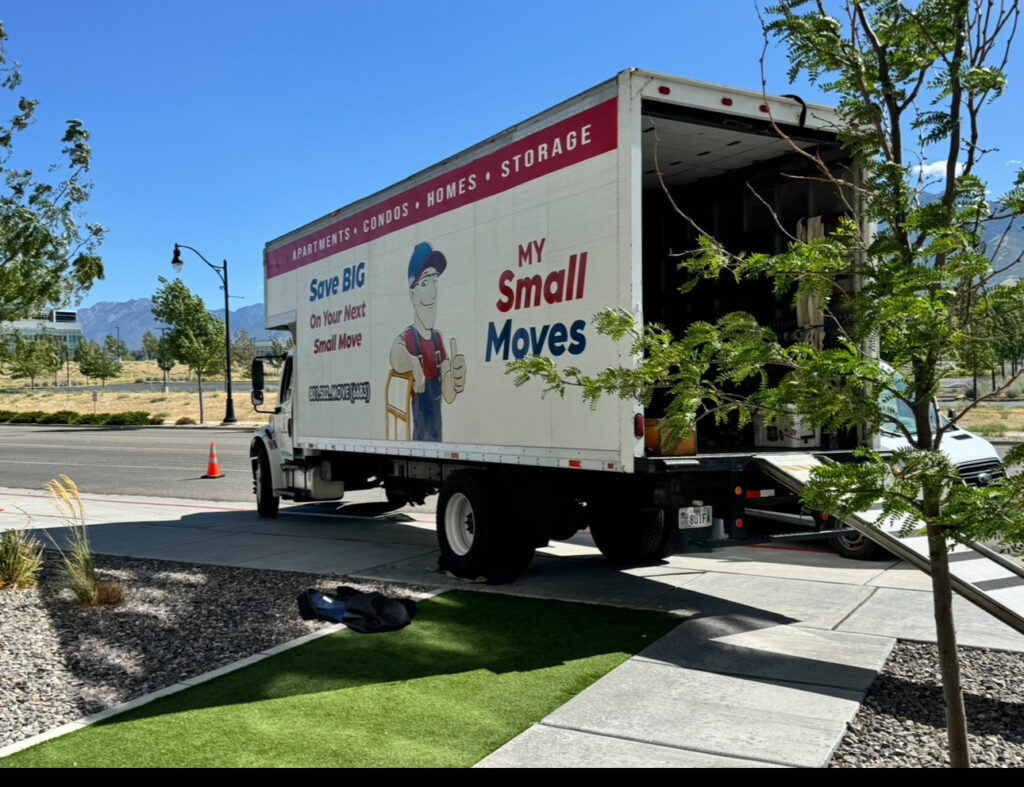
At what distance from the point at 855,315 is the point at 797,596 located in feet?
16.1

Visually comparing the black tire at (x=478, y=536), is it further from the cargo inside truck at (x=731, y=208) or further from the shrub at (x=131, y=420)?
the shrub at (x=131, y=420)

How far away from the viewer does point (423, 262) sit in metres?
9.16

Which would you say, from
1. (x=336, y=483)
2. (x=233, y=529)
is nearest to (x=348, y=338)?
(x=336, y=483)

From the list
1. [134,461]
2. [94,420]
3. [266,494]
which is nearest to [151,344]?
[94,420]

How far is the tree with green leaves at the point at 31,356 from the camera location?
1016cm

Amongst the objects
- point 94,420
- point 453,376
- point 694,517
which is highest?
point 453,376

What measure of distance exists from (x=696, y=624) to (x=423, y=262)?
14.7 feet

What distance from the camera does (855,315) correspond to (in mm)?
3283

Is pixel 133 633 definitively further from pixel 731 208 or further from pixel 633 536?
pixel 731 208

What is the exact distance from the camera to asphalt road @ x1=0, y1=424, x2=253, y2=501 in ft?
57.8

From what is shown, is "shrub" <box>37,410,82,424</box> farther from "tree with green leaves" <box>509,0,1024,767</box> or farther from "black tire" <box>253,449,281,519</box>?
"tree with green leaves" <box>509,0,1024,767</box>

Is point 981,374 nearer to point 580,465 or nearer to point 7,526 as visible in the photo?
point 580,465

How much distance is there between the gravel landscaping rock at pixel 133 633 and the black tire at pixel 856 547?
14.4ft

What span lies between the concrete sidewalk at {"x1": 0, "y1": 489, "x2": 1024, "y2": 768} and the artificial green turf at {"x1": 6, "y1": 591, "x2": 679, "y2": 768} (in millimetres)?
251
